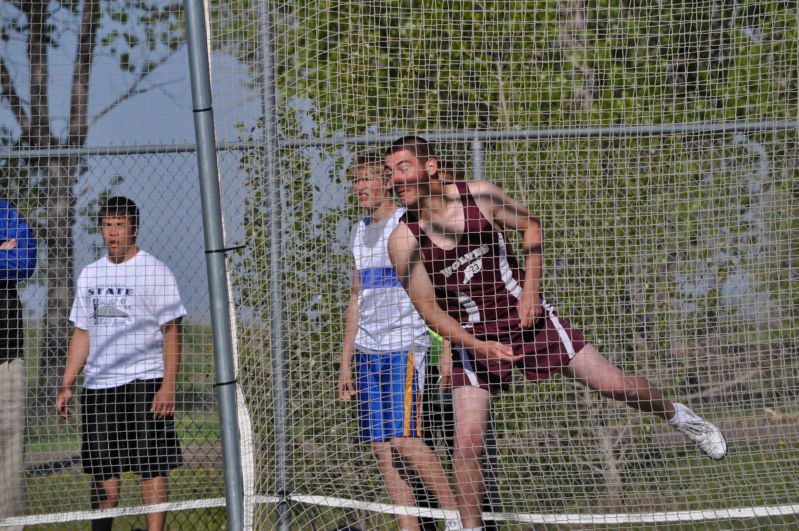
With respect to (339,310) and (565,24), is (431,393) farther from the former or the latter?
(565,24)

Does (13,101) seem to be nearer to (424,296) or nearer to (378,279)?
(378,279)

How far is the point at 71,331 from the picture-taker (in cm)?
459

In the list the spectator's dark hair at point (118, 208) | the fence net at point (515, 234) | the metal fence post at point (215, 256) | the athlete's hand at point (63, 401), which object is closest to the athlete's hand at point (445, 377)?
the fence net at point (515, 234)

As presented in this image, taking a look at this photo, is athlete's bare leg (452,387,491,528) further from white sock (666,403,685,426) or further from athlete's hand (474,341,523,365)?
white sock (666,403,685,426)

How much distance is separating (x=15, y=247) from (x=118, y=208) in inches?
20.7

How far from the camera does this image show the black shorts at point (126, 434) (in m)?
4.21

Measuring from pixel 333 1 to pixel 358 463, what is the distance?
7.01 ft

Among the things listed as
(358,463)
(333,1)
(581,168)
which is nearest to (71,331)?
(358,463)

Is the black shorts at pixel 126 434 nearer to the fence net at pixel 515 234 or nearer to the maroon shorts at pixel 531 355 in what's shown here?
the fence net at pixel 515 234

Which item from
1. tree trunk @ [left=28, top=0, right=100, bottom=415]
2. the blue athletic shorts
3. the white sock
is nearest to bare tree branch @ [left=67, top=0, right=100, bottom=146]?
tree trunk @ [left=28, top=0, right=100, bottom=415]

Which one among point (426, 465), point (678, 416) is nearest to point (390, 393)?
point (426, 465)

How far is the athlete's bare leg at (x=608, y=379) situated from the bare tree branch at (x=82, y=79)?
8.68 feet

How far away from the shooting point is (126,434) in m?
4.28

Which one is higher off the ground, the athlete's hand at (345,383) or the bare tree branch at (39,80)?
the bare tree branch at (39,80)
